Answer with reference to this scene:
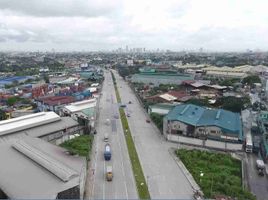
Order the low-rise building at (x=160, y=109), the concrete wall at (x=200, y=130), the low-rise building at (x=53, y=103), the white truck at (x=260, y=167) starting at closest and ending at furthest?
the white truck at (x=260, y=167), the concrete wall at (x=200, y=130), the low-rise building at (x=160, y=109), the low-rise building at (x=53, y=103)

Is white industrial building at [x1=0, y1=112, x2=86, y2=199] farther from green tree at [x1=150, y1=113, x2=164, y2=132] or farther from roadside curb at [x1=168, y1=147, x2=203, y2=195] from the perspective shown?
green tree at [x1=150, y1=113, x2=164, y2=132]

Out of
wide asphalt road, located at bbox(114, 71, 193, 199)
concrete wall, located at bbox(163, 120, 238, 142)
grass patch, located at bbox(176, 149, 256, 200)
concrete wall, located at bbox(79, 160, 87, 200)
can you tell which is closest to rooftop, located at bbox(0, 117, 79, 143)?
wide asphalt road, located at bbox(114, 71, 193, 199)

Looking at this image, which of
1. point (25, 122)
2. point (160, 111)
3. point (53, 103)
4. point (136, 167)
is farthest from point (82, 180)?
point (53, 103)

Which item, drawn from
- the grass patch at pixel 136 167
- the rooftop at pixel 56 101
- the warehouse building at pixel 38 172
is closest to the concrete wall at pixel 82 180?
the warehouse building at pixel 38 172

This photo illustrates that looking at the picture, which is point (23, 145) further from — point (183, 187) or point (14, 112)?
point (14, 112)

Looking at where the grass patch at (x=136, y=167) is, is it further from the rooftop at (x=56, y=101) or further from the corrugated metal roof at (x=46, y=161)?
the rooftop at (x=56, y=101)

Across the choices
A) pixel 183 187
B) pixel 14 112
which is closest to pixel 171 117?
pixel 183 187
